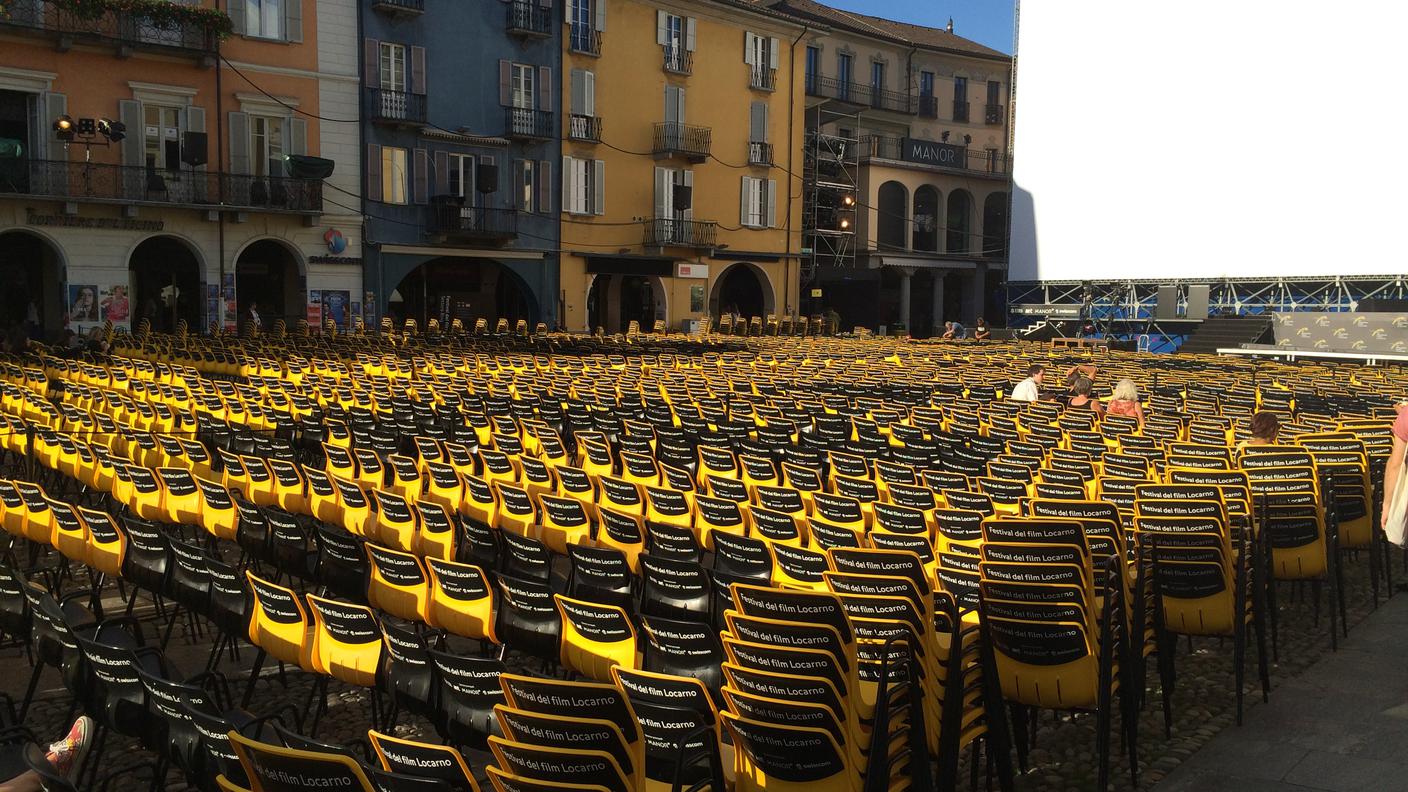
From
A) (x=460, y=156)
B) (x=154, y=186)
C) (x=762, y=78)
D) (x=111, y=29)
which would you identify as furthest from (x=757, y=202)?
(x=111, y=29)

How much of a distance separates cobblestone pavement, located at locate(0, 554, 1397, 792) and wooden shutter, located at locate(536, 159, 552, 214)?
1256 inches

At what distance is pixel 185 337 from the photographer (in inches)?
941

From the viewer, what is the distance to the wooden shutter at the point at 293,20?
3284 cm

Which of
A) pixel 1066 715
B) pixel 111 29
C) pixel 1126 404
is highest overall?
pixel 111 29

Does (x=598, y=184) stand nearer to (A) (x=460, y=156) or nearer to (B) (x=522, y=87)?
(B) (x=522, y=87)

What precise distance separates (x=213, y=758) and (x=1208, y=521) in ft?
16.8

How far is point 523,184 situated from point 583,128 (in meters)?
3.03

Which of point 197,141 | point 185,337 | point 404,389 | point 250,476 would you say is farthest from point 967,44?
point 250,476

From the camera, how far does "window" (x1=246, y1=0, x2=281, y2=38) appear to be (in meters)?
32.4

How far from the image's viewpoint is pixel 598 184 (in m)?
40.0

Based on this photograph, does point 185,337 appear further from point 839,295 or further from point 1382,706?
point 839,295

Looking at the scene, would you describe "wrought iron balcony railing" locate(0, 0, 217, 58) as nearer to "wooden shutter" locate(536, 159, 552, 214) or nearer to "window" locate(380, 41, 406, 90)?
"window" locate(380, 41, 406, 90)

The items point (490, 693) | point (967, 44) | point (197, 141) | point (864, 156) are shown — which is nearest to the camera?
point (490, 693)

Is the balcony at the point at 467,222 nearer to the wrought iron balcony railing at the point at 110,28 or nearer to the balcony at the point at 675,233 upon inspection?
the balcony at the point at 675,233
